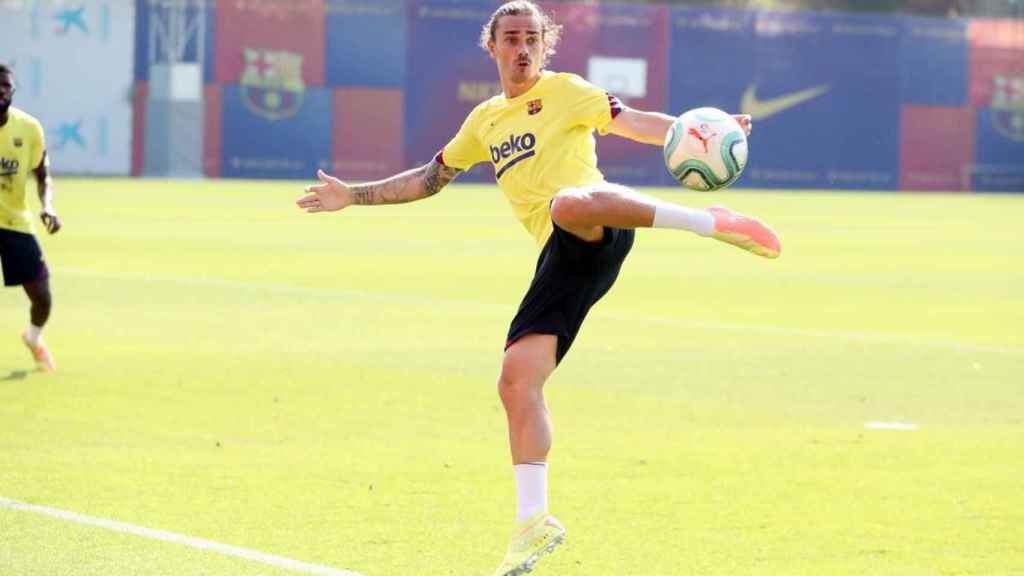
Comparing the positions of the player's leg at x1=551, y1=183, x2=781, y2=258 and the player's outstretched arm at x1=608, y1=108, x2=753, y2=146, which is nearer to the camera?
the player's leg at x1=551, y1=183, x2=781, y2=258

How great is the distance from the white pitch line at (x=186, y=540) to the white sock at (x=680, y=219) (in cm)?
175

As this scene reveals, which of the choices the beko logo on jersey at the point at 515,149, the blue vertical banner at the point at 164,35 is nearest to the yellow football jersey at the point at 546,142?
the beko logo on jersey at the point at 515,149

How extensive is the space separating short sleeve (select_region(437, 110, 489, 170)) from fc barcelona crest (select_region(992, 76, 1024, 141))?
56607mm

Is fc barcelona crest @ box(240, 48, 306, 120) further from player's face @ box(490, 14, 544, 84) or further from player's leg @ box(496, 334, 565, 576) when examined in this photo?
player's leg @ box(496, 334, 565, 576)

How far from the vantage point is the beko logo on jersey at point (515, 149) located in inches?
295

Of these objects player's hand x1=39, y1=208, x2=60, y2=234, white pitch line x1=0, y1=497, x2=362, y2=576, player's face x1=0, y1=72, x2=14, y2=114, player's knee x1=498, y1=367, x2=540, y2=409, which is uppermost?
player's face x1=0, y1=72, x2=14, y2=114

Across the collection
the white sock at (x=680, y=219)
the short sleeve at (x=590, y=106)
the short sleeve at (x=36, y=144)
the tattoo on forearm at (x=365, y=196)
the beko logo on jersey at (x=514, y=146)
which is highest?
the short sleeve at (x=590, y=106)

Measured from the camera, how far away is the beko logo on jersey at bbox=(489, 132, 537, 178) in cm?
749

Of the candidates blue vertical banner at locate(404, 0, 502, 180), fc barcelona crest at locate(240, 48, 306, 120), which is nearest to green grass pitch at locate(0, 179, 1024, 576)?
fc barcelona crest at locate(240, 48, 306, 120)

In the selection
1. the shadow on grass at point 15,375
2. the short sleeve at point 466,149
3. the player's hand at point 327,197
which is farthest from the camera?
the shadow on grass at point 15,375

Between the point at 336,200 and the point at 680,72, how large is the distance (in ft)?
169

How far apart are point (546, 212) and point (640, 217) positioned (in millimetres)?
761

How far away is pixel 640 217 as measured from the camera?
6.75 meters

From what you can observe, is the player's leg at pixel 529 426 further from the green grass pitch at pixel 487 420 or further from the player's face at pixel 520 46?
the player's face at pixel 520 46
